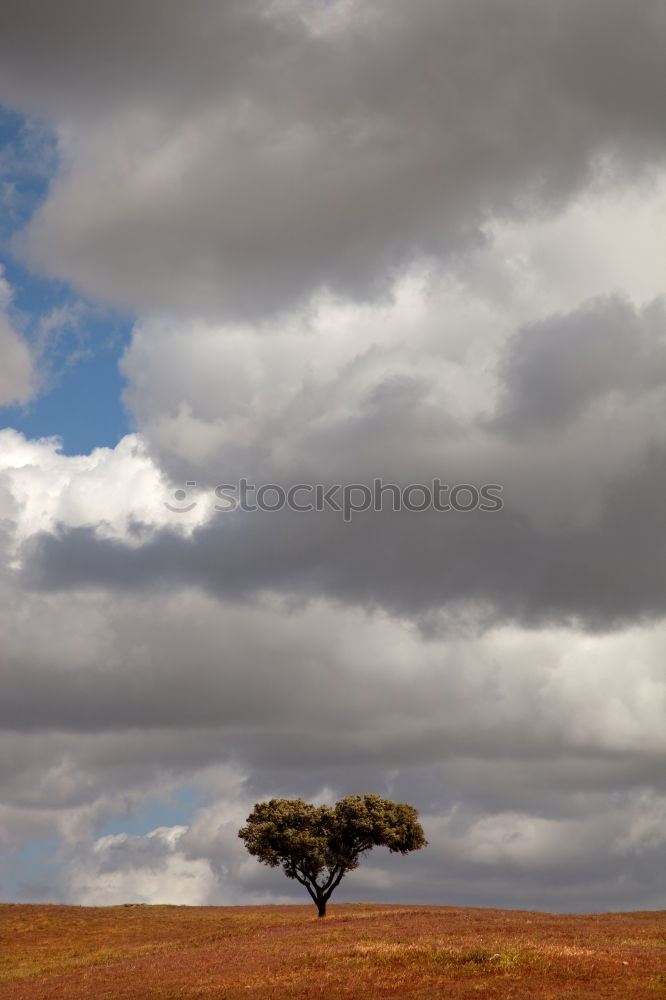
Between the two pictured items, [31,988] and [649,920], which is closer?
[31,988]

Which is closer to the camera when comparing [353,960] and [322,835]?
[353,960]

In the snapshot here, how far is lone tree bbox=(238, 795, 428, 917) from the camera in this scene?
91.8 metres

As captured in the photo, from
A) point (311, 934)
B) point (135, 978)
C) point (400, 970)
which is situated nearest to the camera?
point (400, 970)

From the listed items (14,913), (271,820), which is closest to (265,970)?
(271,820)

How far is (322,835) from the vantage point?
305 feet

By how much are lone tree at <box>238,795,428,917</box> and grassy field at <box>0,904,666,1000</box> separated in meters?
5.39

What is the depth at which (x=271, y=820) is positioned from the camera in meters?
93.2

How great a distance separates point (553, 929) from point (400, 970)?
23.4 m

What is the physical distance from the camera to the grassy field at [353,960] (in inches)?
1740

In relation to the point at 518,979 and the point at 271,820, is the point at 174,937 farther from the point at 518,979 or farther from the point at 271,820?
the point at 518,979

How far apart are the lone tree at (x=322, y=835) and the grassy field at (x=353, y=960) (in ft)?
17.7

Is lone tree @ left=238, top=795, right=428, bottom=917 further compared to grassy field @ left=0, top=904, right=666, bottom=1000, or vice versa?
lone tree @ left=238, top=795, right=428, bottom=917

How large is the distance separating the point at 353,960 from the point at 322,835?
42.0 m

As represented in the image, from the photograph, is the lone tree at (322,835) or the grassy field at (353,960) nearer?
the grassy field at (353,960)
